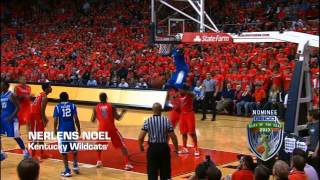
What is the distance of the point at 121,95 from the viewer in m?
22.2

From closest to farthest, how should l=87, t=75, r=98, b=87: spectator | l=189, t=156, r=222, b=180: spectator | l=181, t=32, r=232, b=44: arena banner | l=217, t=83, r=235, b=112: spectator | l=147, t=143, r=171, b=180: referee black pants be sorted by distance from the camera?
l=189, t=156, r=222, b=180: spectator < l=147, t=143, r=171, b=180: referee black pants < l=181, t=32, r=232, b=44: arena banner < l=217, t=83, r=235, b=112: spectator < l=87, t=75, r=98, b=87: spectator

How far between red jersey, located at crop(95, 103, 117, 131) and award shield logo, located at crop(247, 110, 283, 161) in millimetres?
3443

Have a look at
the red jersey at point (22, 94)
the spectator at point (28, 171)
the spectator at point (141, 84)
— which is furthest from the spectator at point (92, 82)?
the spectator at point (28, 171)

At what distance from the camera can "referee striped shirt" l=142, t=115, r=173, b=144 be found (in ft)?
26.7

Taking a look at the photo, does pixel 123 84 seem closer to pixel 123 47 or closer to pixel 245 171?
pixel 123 47

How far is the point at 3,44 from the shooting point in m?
35.1

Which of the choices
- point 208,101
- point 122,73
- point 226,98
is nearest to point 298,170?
point 208,101

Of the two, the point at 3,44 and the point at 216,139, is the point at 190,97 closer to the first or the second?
the point at 216,139

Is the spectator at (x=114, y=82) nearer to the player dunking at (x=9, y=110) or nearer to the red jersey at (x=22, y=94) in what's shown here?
the red jersey at (x=22, y=94)

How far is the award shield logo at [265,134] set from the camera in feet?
27.3

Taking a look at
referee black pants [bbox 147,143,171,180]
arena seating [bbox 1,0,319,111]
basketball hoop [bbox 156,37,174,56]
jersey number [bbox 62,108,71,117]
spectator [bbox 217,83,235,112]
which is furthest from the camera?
arena seating [bbox 1,0,319,111]

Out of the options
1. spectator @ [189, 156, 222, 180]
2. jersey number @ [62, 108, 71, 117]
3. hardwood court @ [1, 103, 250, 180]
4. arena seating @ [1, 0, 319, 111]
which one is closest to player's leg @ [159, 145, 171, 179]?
hardwood court @ [1, 103, 250, 180]

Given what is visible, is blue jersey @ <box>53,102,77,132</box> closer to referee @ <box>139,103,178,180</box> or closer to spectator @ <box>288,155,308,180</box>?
referee @ <box>139,103,178,180</box>

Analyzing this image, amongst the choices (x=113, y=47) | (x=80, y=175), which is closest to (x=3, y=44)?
(x=113, y=47)
